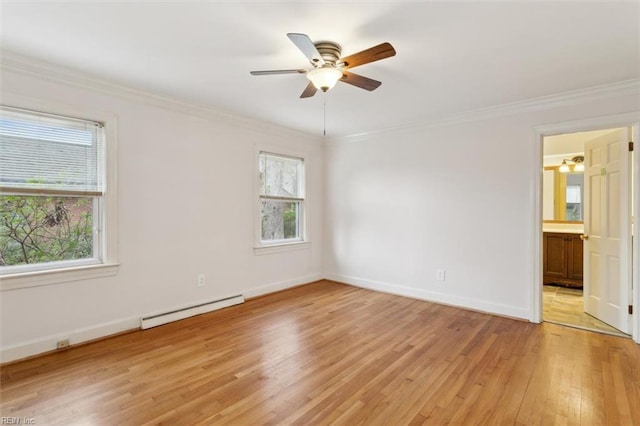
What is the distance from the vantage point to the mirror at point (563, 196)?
5.58m

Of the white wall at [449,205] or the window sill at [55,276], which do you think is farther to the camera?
the white wall at [449,205]

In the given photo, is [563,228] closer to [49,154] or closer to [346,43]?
[346,43]

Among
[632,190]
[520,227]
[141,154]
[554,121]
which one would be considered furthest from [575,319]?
[141,154]

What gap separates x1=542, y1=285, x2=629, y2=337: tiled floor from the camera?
341cm

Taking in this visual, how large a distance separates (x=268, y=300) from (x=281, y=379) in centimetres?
Result: 202

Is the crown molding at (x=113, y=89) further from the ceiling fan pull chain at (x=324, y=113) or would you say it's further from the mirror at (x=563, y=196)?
the mirror at (x=563, y=196)

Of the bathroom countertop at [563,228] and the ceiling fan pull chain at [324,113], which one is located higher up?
the ceiling fan pull chain at [324,113]

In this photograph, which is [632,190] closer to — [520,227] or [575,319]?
[520,227]

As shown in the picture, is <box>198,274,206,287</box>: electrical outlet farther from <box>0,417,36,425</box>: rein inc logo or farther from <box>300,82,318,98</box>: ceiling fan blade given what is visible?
<box>300,82,318,98</box>: ceiling fan blade

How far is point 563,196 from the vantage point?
5.73 meters

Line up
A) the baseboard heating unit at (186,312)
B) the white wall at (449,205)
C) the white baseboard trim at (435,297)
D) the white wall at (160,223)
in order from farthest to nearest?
1. the white baseboard trim at (435,297)
2. the white wall at (449,205)
3. the baseboard heating unit at (186,312)
4. the white wall at (160,223)

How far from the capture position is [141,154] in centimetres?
333

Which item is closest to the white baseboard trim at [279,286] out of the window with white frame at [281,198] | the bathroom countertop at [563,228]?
the window with white frame at [281,198]

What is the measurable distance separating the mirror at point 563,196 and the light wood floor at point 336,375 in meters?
3.12
